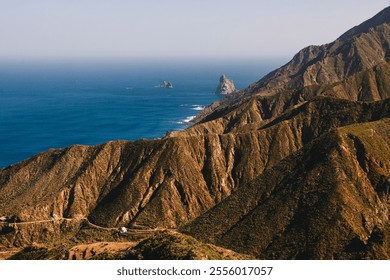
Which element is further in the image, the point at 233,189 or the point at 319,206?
the point at 233,189

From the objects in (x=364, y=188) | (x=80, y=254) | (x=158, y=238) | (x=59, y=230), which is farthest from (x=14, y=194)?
(x=364, y=188)

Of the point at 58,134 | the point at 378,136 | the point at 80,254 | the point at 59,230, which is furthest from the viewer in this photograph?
the point at 58,134

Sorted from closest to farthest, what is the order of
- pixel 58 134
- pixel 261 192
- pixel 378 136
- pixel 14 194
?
pixel 261 192 → pixel 378 136 → pixel 14 194 → pixel 58 134

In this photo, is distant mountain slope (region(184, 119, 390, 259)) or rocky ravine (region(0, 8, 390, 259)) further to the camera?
rocky ravine (region(0, 8, 390, 259))

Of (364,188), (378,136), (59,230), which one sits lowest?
(59,230)

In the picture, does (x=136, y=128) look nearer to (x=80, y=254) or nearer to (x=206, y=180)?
(x=206, y=180)
